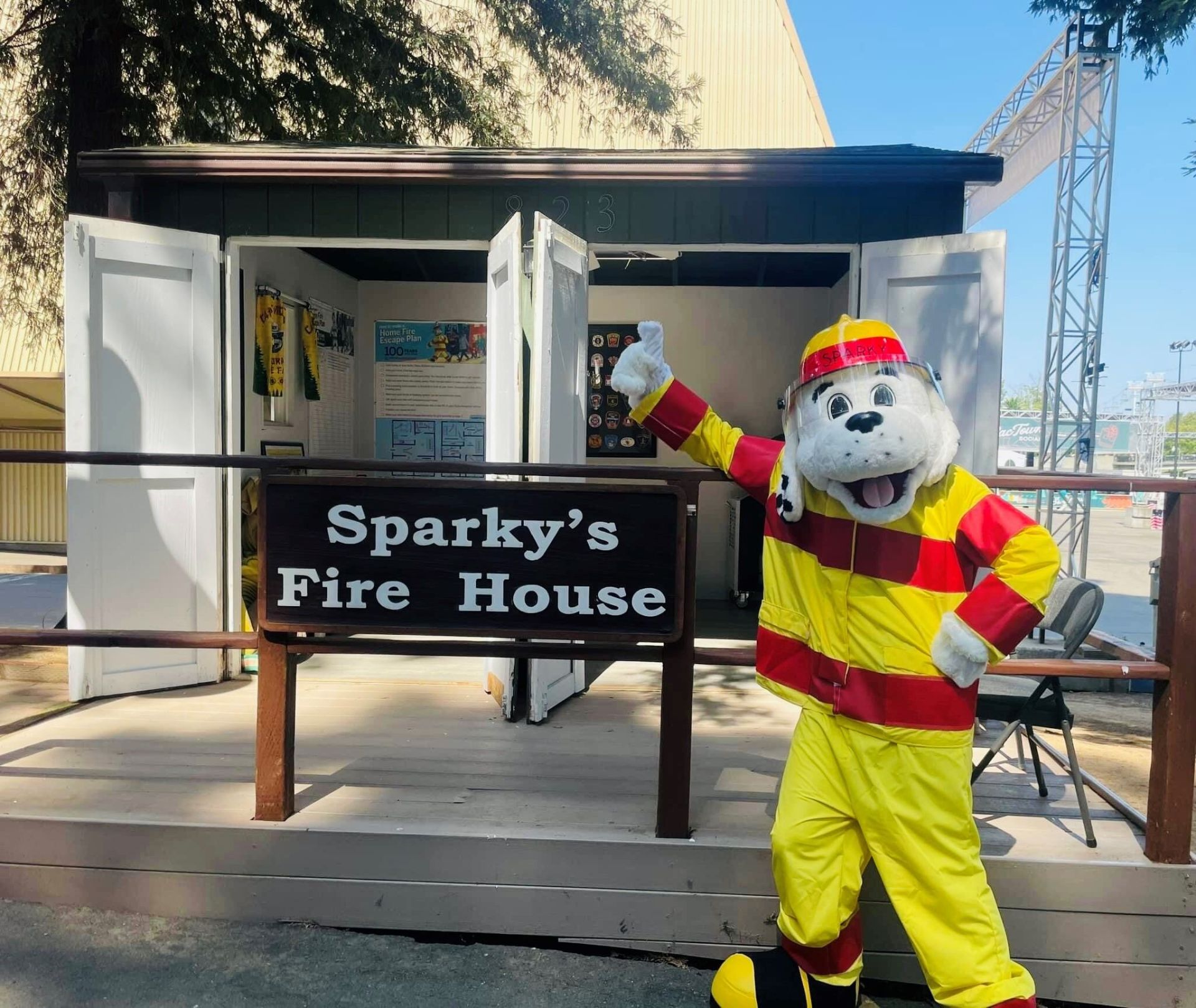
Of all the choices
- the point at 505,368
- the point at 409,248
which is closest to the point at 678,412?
the point at 505,368

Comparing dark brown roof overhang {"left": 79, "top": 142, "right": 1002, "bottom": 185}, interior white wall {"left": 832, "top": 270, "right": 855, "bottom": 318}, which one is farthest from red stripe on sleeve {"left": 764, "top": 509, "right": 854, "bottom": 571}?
interior white wall {"left": 832, "top": 270, "right": 855, "bottom": 318}

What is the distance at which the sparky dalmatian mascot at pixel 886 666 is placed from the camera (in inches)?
85.2

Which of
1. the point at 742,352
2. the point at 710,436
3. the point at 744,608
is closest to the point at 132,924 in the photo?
the point at 710,436

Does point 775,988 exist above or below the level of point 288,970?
above

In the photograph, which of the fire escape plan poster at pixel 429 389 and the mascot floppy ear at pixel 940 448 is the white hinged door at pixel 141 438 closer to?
the fire escape plan poster at pixel 429 389

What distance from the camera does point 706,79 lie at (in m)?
15.0

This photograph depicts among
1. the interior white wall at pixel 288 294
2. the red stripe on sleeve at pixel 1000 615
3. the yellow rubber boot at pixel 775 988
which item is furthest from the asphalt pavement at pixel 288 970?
the interior white wall at pixel 288 294

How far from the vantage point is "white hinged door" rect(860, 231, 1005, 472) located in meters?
4.35

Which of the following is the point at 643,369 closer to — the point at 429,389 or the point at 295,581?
the point at 295,581

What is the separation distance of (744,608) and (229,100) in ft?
22.4

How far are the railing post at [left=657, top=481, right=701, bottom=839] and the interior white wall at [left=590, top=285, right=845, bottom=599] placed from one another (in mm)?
4845

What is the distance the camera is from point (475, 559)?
2.78 metres

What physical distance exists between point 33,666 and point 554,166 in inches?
152

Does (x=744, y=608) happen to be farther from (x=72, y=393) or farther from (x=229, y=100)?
(x=229, y=100)
